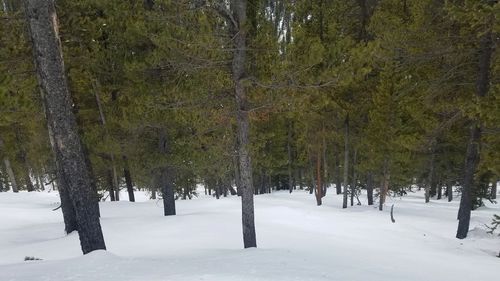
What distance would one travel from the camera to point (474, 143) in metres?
11.5

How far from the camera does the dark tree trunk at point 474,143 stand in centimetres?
1103

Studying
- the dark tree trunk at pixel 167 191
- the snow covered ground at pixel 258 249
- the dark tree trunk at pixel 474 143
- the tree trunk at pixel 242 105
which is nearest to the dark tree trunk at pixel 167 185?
the dark tree trunk at pixel 167 191

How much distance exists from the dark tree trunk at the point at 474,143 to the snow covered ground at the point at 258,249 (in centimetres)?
89

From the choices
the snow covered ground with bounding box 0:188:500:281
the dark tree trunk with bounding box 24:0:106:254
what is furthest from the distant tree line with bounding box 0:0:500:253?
the snow covered ground with bounding box 0:188:500:281

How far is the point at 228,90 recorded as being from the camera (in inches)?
335

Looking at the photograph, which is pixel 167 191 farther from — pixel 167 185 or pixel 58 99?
pixel 58 99

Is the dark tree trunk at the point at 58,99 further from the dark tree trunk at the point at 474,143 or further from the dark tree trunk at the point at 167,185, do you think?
the dark tree trunk at the point at 474,143

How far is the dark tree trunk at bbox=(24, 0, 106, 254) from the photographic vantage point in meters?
6.59

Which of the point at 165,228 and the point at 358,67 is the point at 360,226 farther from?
the point at 358,67

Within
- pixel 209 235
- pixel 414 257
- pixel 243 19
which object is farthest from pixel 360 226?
pixel 243 19

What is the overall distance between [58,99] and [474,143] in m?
11.4

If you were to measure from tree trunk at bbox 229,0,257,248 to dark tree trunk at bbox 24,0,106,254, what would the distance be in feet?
10.5

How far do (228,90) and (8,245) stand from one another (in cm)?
744

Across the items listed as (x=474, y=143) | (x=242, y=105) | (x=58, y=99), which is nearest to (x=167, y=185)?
(x=242, y=105)
